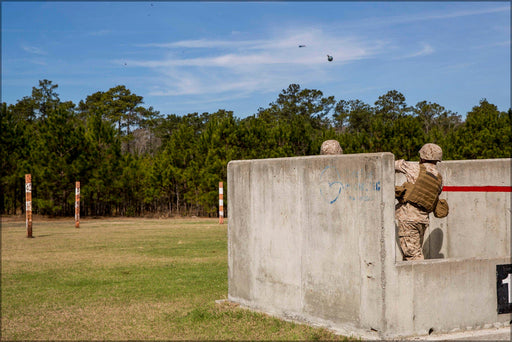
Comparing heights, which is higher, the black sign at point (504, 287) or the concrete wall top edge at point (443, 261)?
the concrete wall top edge at point (443, 261)

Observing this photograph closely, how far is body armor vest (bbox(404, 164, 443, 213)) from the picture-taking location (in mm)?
6691

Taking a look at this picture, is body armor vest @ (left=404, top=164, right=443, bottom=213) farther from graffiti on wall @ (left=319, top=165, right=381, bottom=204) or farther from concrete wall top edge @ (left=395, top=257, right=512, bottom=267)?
graffiti on wall @ (left=319, top=165, right=381, bottom=204)

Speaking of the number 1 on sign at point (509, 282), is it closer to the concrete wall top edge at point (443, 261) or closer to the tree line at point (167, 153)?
the concrete wall top edge at point (443, 261)

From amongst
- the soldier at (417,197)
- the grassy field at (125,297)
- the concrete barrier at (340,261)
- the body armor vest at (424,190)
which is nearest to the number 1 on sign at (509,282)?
the concrete barrier at (340,261)

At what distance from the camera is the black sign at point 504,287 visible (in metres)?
5.94

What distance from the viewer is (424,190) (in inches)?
264

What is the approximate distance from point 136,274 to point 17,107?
188 feet

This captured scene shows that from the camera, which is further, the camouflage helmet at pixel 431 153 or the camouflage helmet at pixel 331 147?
the camouflage helmet at pixel 331 147

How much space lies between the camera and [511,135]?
28.9m

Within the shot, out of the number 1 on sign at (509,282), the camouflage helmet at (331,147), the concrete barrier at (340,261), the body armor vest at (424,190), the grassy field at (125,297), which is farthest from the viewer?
the camouflage helmet at (331,147)

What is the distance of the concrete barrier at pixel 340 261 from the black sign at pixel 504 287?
0.24 feet

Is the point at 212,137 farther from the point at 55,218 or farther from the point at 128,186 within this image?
the point at 55,218

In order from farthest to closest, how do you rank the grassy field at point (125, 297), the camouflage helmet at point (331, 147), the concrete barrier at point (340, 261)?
the camouflage helmet at point (331, 147) → the grassy field at point (125, 297) → the concrete barrier at point (340, 261)

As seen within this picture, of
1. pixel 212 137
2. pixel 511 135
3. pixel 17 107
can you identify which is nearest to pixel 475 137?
pixel 511 135
